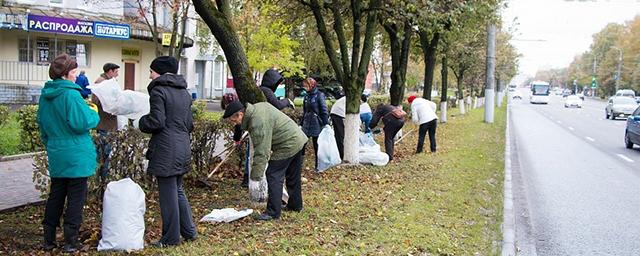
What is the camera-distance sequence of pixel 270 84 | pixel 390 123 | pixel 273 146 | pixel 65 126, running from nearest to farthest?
pixel 65 126
pixel 273 146
pixel 270 84
pixel 390 123

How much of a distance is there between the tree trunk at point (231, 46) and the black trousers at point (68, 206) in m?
2.76

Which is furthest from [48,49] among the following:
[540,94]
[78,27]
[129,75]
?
[540,94]

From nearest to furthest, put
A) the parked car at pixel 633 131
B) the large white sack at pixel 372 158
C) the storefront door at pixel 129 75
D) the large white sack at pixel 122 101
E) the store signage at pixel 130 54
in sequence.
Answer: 1. the large white sack at pixel 122 101
2. the large white sack at pixel 372 158
3. the parked car at pixel 633 131
4. the store signage at pixel 130 54
5. the storefront door at pixel 129 75

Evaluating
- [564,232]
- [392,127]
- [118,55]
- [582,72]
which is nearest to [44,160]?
[564,232]

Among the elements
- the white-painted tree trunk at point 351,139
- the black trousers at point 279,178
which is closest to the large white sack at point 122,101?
the black trousers at point 279,178

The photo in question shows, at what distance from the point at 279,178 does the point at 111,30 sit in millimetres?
25096

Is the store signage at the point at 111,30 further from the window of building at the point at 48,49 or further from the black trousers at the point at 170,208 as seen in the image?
the black trousers at the point at 170,208

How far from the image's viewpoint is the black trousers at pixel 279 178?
6867 millimetres

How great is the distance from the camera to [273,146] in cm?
682

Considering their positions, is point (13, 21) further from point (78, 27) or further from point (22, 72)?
point (78, 27)

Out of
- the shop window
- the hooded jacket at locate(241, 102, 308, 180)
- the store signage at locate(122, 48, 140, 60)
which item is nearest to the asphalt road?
the hooded jacket at locate(241, 102, 308, 180)

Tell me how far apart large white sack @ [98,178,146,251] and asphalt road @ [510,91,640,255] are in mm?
4114

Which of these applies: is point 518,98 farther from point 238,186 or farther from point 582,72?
point 238,186

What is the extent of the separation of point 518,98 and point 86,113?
9793 cm
